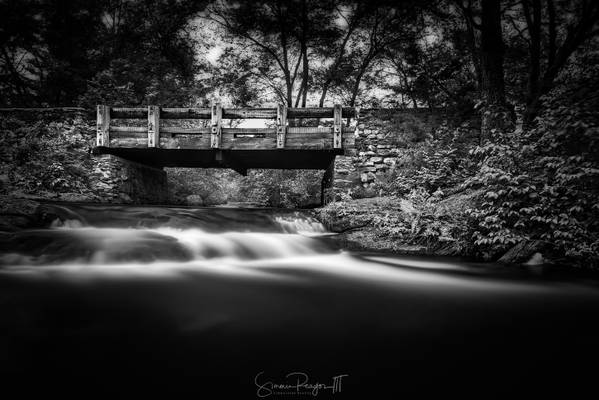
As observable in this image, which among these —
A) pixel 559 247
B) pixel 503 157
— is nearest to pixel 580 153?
pixel 503 157

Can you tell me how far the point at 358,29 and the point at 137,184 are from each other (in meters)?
12.4

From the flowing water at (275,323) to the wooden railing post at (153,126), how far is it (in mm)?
5077

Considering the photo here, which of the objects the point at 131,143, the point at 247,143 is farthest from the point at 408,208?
the point at 131,143

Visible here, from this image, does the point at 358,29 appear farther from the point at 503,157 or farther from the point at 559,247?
the point at 559,247

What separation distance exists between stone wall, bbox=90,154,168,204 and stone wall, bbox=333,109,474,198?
6819 mm

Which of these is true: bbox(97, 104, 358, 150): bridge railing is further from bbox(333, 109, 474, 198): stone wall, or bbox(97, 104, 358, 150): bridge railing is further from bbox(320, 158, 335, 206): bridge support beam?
bbox(320, 158, 335, 206): bridge support beam

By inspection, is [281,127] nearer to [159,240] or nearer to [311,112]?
[311,112]

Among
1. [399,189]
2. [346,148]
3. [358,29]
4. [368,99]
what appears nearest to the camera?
[399,189]

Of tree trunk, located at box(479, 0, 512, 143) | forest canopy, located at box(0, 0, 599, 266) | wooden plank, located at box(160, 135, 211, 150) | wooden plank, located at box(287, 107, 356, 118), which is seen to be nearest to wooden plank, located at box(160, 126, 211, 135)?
wooden plank, located at box(160, 135, 211, 150)

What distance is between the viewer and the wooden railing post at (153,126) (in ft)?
29.3

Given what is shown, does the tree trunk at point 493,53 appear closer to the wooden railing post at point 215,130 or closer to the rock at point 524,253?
the rock at point 524,253

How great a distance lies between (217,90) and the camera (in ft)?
50.6
